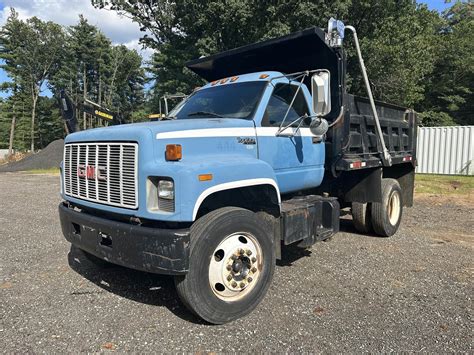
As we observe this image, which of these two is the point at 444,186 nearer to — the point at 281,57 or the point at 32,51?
the point at 281,57

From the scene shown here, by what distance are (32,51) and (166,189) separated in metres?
65.9

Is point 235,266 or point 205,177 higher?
point 205,177

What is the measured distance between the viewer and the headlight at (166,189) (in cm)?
325

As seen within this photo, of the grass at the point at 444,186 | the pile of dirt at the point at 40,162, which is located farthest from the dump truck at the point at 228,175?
the pile of dirt at the point at 40,162

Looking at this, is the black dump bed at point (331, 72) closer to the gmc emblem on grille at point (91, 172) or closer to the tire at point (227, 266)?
the tire at point (227, 266)

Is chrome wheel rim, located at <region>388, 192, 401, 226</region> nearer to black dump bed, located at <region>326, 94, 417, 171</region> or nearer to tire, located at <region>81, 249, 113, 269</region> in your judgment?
black dump bed, located at <region>326, 94, 417, 171</region>

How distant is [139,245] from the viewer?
11.0 feet

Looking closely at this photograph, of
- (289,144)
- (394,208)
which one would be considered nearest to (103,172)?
(289,144)

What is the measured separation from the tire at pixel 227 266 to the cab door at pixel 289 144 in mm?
854

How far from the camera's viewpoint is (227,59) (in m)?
5.98

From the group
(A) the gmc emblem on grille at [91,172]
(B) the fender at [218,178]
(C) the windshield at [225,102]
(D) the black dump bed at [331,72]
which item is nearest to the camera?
(B) the fender at [218,178]

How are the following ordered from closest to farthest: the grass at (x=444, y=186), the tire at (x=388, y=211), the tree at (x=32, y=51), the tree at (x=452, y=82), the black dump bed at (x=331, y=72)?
the black dump bed at (x=331, y=72) → the tire at (x=388, y=211) → the grass at (x=444, y=186) → the tree at (x=452, y=82) → the tree at (x=32, y=51)

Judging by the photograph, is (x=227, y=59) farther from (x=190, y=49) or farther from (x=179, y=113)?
(x=190, y=49)

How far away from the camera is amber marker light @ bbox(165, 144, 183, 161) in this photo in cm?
335
